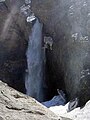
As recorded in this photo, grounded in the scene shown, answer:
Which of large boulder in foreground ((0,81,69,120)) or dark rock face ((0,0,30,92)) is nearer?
large boulder in foreground ((0,81,69,120))

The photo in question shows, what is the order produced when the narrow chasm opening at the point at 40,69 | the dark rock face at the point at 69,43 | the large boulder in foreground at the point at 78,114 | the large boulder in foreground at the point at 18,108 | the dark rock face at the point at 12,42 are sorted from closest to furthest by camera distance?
the large boulder in foreground at the point at 18,108, the large boulder in foreground at the point at 78,114, the dark rock face at the point at 69,43, the narrow chasm opening at the point at 40,69, the dark rock face at the point at 12,42

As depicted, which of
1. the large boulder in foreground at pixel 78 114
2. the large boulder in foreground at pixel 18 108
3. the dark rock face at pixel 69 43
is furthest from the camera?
the dark rock face at pixel 69 43

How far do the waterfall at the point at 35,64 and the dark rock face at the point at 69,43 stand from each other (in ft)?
4.04

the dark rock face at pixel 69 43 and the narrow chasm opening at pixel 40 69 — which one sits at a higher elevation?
the dark rock face at pixel 69 43

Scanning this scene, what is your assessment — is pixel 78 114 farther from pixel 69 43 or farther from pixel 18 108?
pixel 18 108

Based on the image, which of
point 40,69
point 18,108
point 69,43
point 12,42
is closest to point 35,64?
point 40,69

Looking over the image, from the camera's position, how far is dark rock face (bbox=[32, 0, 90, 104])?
33.0 meters

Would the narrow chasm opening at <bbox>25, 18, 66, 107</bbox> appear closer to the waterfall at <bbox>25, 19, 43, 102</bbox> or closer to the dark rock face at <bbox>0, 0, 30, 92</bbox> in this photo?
the waterfall at <bbox>25, 19, 43, 102</bbox>

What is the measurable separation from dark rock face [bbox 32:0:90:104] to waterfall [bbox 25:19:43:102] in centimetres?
123

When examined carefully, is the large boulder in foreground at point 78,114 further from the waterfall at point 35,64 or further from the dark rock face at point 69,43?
the waterfall at point 35,64

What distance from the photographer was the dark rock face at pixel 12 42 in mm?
41719

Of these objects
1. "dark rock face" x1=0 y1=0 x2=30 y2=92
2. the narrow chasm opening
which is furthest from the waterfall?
"dark rock face" x1=0 y1=0 x2=30 y2=92

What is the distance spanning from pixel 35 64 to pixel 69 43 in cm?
681

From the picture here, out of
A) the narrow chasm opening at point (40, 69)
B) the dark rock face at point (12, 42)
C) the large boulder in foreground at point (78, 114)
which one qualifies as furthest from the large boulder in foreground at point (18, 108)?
the dark rock face at point (12, 42)
